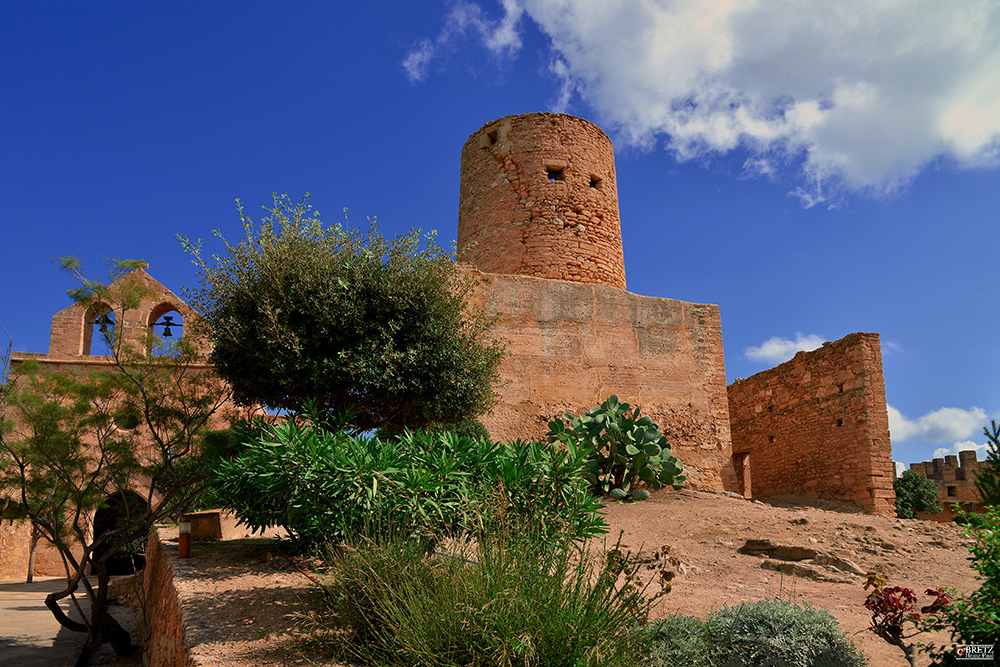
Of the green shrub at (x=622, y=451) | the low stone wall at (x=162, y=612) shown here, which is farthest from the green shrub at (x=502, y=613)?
the green shrub at (x=622, y=451)

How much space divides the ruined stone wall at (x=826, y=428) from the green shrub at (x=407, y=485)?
10.6 m

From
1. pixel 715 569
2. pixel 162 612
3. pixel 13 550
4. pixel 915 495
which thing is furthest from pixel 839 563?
pixel 915 495

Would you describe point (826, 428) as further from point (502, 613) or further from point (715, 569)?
point (502, 613)

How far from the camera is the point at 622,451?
10195mm

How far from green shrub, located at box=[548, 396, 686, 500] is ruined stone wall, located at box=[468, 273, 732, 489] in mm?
1579

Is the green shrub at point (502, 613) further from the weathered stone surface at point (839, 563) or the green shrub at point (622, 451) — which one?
the green shrub at point (622, 451)

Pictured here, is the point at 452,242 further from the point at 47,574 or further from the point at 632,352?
the point at 47,574

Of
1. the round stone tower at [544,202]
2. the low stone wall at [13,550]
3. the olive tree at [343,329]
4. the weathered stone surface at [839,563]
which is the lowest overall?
the low stone wall at [13,550]

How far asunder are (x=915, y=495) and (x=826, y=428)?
11.9m

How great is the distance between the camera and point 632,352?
506 inches

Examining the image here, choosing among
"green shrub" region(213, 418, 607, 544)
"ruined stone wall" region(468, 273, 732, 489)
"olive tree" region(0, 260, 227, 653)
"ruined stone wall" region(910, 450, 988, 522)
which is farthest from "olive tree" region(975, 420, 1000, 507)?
"ruined stone wall" region(910, 450, 988, 522)

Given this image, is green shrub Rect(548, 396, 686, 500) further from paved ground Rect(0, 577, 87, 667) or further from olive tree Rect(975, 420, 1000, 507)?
paved ground Rect(0, 577, 87, 667)

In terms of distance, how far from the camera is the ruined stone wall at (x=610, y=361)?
12031 millimetres

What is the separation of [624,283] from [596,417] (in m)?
4.69
